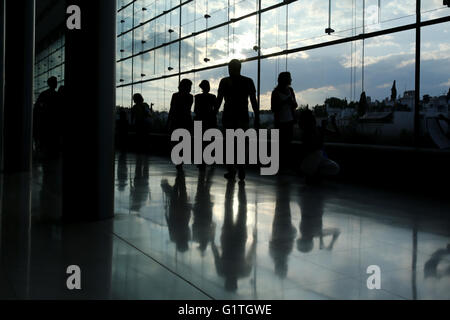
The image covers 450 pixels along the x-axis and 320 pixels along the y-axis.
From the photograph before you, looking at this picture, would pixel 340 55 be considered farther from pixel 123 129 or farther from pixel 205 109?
pixel 123 129

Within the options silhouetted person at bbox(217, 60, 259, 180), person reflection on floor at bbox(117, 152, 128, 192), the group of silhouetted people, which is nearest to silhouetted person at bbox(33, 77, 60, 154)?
person reflection on floor at bbox(117, 152, 128, 192)

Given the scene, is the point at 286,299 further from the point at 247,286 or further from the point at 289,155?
the point at 289,155

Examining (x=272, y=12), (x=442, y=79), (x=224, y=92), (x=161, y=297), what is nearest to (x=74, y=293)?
(x=161, y=297)

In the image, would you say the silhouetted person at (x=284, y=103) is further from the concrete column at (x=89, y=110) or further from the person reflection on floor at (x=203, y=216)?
the concrete column at (x=89, y=110)

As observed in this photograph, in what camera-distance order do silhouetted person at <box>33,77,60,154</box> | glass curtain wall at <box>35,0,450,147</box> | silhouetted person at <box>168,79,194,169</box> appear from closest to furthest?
glass curtain wall at <box>35,0,450,147</box>, silhouetted person at <box>168,79,194,169</box>, silhouetted person at <box>33,77,60,154</box>

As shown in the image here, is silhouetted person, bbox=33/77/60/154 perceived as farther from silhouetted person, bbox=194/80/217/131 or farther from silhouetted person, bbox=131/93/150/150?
silhouetted person, bbox=194/80/217/131

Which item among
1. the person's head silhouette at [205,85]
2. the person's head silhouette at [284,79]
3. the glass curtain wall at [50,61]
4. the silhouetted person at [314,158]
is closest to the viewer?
the silhouetted person at [314,158]

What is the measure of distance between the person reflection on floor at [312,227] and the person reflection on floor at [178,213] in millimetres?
844

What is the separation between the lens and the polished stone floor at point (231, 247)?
2.45 meters

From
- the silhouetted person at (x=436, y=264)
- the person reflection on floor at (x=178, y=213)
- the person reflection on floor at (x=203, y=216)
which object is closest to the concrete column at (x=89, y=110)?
the person reflection on floor at (x=178, y=213)

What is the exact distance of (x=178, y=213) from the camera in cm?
456

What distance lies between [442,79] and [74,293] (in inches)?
253

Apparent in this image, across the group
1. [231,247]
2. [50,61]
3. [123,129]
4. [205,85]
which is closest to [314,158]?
[205,85]

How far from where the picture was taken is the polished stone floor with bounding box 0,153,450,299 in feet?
8.02
